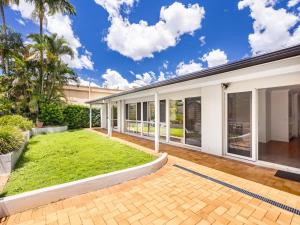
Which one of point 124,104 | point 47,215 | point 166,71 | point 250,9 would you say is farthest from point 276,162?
point 166,71

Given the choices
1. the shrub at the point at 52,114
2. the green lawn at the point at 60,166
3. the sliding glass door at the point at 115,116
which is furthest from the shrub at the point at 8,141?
the sliding glass door at the point at 115,116

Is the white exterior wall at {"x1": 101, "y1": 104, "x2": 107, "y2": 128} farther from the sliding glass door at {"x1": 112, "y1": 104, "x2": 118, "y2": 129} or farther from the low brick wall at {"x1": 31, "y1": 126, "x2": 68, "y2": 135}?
the low brick wall at {"x1": 31, "y1": 126, "x2": 68, "y2": 135}

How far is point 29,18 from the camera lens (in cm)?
1383

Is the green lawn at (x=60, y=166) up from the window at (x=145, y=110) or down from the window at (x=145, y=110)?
down

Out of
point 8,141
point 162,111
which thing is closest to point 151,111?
point 162,111

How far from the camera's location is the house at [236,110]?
4.72 m

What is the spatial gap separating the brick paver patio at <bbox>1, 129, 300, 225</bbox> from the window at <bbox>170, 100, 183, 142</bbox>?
443 centimetres

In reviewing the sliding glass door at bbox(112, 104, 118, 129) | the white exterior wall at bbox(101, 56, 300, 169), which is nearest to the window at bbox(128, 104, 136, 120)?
the sliding glass door at bbox(112, 104, 118, 129)

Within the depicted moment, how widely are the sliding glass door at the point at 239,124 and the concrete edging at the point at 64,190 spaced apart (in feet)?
11.9

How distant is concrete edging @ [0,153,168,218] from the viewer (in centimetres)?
324

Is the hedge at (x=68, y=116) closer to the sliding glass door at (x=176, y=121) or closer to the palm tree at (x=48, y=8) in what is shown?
the palm tree at (x=48, y=8)

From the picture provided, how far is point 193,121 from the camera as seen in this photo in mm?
8227

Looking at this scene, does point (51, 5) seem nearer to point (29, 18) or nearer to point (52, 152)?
point (29, 18)

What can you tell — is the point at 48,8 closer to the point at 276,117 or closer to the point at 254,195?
the point at 254,195
